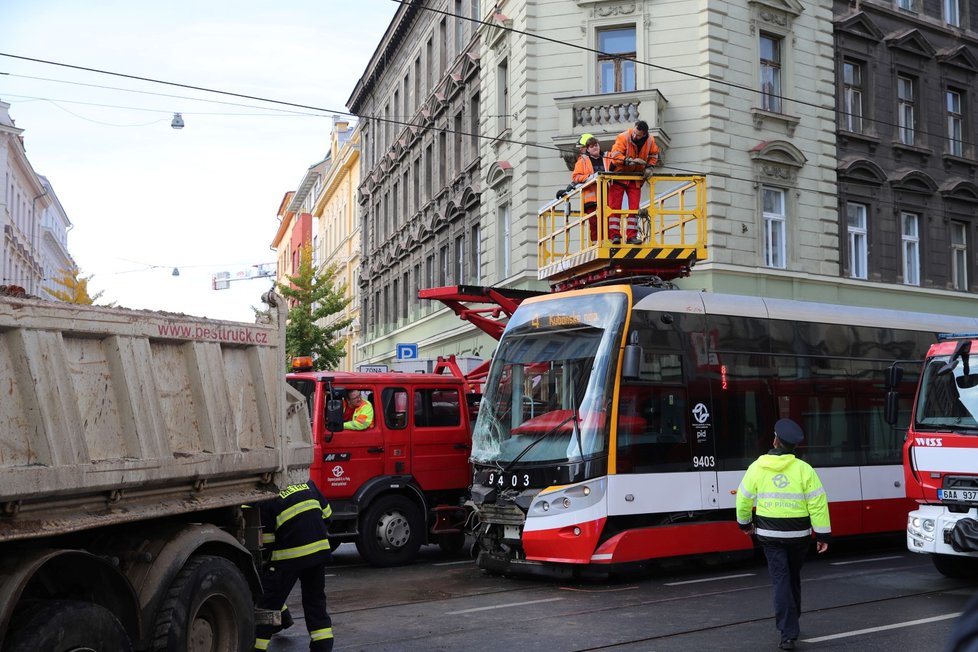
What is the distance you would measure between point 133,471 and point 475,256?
24.2m

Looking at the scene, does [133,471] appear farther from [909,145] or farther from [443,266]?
[443,266]

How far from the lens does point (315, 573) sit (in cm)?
749

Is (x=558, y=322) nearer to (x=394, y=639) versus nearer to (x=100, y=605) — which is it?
(x=394, y=639)

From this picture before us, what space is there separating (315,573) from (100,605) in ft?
6.80

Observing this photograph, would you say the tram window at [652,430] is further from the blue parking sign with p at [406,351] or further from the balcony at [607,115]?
the blue parking sign with p at [406,351]

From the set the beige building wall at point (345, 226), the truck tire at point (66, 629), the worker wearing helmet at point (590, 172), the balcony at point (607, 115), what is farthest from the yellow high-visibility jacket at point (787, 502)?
the beige building wall at point (345, 226)

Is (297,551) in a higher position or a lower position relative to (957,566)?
higher

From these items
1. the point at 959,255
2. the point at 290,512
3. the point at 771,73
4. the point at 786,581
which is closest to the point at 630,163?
the point at 786,581

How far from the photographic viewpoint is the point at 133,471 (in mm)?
5852

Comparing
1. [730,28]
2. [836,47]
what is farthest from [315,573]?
[836,47]

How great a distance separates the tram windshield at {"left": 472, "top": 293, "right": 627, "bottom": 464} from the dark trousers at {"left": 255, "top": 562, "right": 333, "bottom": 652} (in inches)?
172

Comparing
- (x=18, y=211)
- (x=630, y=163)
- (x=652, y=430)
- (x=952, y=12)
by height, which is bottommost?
(x=652, y=430)

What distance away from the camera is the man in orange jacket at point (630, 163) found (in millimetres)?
14047

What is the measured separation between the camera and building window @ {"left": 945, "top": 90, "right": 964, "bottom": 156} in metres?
29.4
